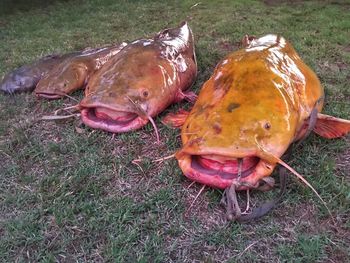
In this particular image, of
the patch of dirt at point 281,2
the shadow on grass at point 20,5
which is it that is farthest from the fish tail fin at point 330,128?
the shadow on grass at point 20,5

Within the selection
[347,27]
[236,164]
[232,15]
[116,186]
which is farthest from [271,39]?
[232,15]

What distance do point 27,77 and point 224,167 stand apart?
227cm

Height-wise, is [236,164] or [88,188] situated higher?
[236,164]

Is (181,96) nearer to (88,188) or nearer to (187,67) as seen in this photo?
(187,67)

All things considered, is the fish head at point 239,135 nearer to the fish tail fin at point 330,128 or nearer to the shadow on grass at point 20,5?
the fish tail fin at point 330,128

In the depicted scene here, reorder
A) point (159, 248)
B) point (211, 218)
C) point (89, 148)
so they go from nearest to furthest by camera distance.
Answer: point (159, 248), point (211, 218), point (89, 148)

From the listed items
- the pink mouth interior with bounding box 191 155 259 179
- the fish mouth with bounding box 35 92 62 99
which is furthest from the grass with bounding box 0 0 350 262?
the pink mouth interior with bounding box 191 155 259 179

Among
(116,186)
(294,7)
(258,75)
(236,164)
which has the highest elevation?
(258,75)

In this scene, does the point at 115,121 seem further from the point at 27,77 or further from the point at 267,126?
the point at 27,77

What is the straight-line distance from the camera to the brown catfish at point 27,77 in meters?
3.78

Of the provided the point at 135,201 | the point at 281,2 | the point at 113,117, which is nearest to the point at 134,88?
the point at 113,117

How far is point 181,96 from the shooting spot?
3227 mm

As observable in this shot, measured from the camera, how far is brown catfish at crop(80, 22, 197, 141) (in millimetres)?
2865

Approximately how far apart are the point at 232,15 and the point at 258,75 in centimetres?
356
